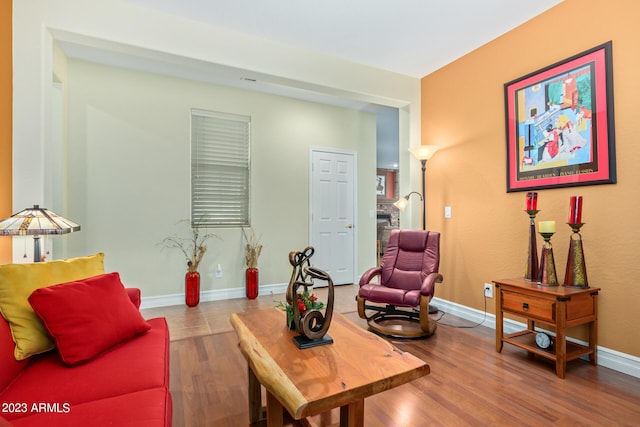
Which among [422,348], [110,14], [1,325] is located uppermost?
[110,14]

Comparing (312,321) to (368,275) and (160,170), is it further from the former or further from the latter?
(160,170)

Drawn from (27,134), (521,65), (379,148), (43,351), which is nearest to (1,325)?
(43,351)

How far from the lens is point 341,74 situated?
3588 mm

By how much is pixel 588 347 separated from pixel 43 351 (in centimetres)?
341

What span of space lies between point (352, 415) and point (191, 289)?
302 centimetres

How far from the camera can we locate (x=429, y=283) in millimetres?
2906

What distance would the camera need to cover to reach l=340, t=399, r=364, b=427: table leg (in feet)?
4.49

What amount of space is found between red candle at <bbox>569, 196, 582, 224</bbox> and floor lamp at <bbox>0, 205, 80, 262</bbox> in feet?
11.5

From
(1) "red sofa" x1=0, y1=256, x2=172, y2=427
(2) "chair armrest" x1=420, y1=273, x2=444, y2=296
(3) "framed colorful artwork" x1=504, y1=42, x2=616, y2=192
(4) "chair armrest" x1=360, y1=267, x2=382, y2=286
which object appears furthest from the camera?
(4) "chair armrest" x1=360, y1=267, x2=382, y2=286

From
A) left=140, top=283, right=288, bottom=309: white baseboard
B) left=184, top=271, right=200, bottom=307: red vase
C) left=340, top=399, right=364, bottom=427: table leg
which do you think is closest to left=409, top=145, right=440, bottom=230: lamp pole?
left=140, top=283, right=288, bottom=309: white baseboard

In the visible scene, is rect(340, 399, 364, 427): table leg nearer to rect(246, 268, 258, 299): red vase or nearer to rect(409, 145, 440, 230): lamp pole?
rect(409, 145, 440, 230): lamp pole

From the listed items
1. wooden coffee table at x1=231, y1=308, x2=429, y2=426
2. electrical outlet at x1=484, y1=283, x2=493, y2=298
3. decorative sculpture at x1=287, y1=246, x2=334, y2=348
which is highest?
decorative sculpture at x1=287, y1=246, x2=334, y2=348

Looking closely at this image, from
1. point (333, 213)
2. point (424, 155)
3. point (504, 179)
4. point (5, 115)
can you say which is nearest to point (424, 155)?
point (424, 155)

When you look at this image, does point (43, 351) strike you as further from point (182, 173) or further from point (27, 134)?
point (182, 173)
